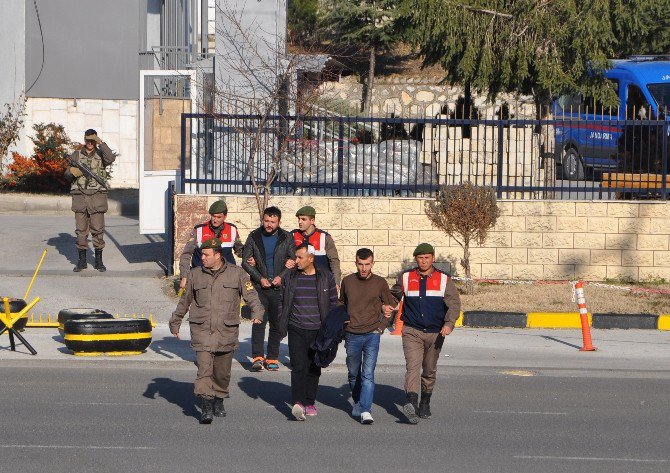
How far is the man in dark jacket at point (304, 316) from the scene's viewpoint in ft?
31.9

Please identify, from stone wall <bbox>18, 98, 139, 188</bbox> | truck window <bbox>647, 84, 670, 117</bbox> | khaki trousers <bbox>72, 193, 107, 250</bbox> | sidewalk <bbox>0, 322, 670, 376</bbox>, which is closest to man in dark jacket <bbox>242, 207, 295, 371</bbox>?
sidewalk <bbox>0, 322, 670, 376</bbox>

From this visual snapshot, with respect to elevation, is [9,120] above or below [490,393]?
above

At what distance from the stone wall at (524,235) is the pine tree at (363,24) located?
1631 centimetres

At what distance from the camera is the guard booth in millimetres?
17844

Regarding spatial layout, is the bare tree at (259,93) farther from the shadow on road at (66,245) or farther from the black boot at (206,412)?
the black boot at (206,412)

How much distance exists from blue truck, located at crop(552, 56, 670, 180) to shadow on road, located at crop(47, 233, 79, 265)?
7828 mm

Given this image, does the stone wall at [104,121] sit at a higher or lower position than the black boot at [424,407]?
higher

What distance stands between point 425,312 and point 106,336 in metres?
4.09

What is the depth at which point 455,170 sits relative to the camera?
17688 mm

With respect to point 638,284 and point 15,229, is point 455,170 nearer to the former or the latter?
point 638,284

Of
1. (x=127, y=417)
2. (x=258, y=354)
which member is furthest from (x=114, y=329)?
(x=127, y=417)

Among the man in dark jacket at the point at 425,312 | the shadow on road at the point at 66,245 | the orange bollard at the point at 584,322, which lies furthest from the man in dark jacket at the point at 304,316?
the shadow on road at the point at 66,245

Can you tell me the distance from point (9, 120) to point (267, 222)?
16258 millimetres

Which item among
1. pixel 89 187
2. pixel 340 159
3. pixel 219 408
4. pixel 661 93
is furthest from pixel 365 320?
pixel 661 93
